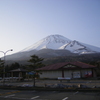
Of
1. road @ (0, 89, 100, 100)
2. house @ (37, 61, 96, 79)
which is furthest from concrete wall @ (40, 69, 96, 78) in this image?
road @ (0, 89, 100, 100)

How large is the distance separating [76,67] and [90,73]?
3.51 meters

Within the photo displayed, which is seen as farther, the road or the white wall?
the white wall

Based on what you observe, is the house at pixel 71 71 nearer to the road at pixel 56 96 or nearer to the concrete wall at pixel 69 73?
the concrete wall at pixel 69 73

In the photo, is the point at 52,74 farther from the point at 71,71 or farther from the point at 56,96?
the point at 56,96

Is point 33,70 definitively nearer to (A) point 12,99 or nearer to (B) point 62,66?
(A) point 12,99

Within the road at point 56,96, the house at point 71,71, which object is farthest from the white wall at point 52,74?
the road at point 56,96

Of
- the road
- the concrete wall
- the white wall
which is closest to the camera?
the road

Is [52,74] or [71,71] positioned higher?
[71,71]

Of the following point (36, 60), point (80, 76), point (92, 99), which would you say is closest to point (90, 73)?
point (80, 76)

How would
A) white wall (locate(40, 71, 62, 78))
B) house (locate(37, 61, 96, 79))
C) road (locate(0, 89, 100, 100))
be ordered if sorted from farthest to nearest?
white wall (locate(40, 71, 62, 78)) < house (locate(37, 61, 96, 79)) < road (locate(0, 89, 100, 100))

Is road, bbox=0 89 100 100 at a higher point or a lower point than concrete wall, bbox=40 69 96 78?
lower

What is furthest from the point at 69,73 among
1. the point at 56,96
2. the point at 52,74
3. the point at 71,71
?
the point at 56,96

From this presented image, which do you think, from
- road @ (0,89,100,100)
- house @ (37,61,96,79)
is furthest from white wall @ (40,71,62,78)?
road @ (0,89,100,100)

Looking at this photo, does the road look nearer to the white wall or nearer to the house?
the house
